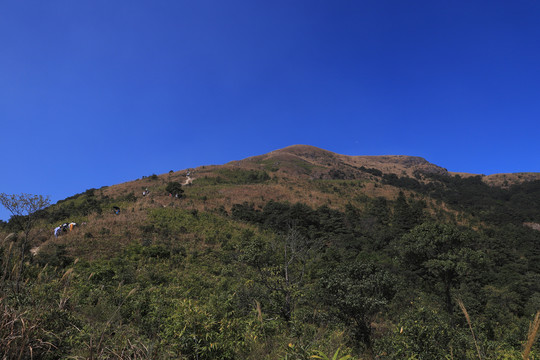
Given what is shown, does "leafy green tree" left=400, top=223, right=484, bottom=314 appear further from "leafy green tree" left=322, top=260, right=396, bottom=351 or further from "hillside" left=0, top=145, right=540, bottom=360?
"leafy green tree" left=322, top=260, right=396, bottom=351

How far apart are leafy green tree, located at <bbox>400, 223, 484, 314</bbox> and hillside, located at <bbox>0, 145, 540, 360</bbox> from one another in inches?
3.5

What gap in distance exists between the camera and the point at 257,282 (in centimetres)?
1175

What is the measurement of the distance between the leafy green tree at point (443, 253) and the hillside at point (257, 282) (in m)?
0.09

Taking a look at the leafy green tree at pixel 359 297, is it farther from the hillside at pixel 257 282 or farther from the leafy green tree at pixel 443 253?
the leafy green tree at pixel 443 253

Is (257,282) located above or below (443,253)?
below

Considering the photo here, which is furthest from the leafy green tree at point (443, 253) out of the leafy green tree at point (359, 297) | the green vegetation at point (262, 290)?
the leafy green tree at point (359, 297)

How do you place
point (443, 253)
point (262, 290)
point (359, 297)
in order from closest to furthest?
point (359, 297) < point (262, 290) < point (443, 253)

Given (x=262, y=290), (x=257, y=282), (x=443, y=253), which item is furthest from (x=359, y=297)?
(x=443, y=253)

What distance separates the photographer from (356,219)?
39.1 m

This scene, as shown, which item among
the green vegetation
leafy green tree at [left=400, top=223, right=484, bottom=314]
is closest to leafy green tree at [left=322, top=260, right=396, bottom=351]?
the green vegetation

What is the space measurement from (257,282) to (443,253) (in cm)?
1222

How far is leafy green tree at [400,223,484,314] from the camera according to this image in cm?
1468

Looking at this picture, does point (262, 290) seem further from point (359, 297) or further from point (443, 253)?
point (443, 253)

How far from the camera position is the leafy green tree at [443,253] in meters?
14.7
